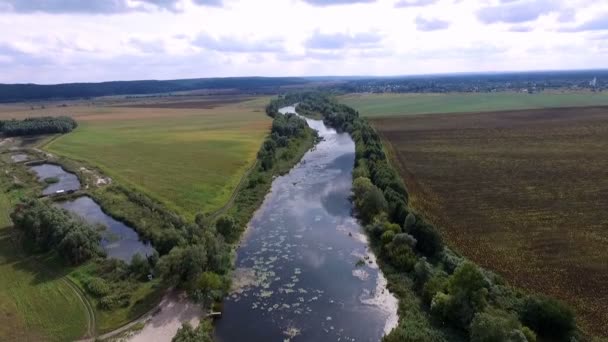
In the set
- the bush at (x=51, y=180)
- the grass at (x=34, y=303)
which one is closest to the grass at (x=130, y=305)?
the grass at (x=34, y=303)

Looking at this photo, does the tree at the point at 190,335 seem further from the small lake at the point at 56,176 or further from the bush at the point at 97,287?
the small lake at the point at 56,176

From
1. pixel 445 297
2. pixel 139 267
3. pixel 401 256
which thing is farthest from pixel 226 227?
pixel 445 297

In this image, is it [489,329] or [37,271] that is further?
[37,271]

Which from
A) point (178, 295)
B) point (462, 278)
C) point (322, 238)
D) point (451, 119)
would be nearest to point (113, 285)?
point (178, 295)

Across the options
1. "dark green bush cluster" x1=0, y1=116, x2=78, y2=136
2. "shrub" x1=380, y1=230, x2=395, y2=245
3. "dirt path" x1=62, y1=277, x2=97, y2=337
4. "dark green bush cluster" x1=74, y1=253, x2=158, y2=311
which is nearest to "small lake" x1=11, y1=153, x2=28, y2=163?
"dark green bush cluster" x1=0, y1=116, x2=78, y2=136

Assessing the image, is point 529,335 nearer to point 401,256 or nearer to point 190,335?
point 401,256

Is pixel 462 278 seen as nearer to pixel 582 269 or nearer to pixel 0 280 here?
pixel 582 269

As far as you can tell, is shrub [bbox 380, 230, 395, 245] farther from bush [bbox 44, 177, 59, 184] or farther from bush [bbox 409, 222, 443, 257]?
bush [bbox 44, 177, 59, 184]
